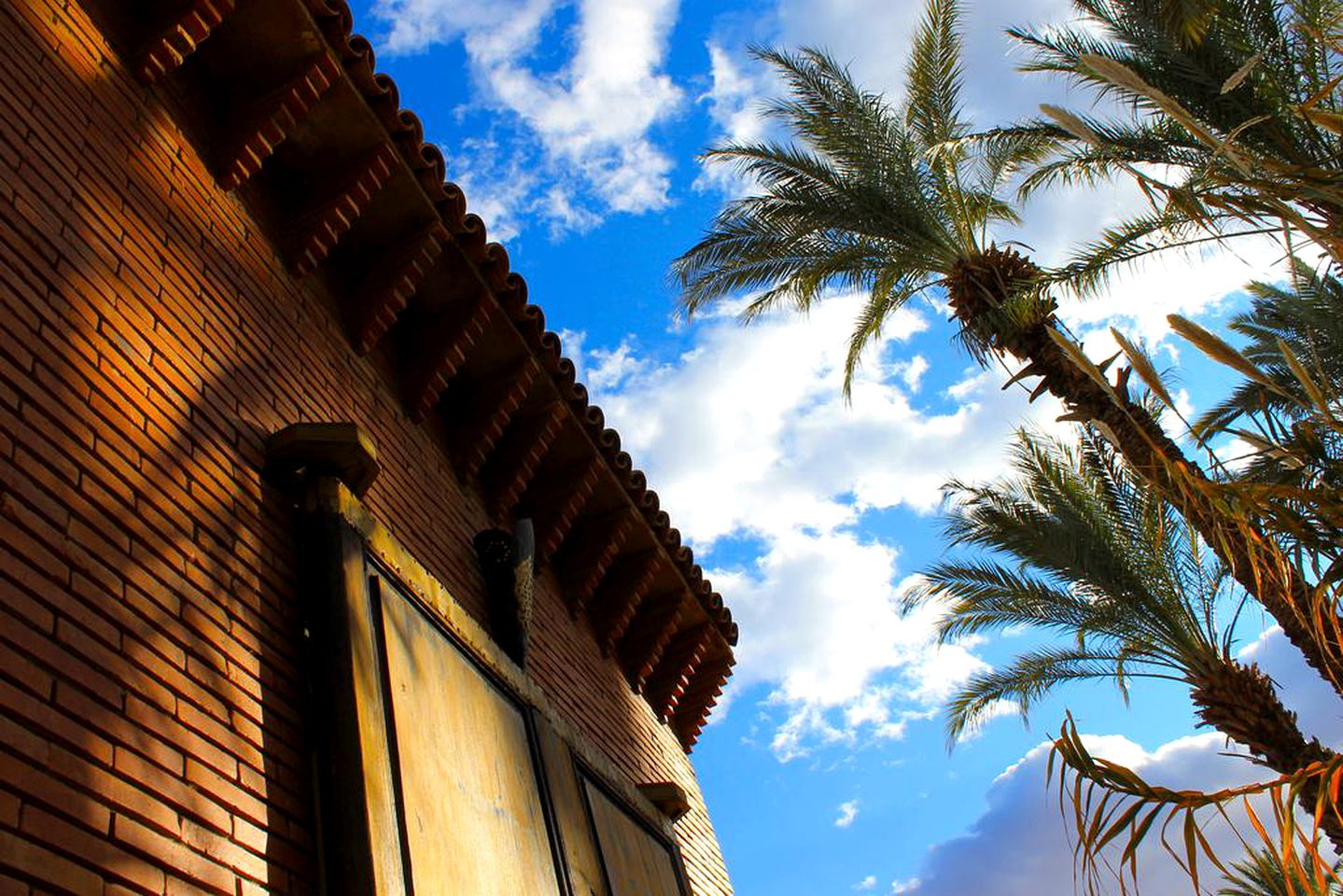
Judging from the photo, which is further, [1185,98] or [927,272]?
[927,272]

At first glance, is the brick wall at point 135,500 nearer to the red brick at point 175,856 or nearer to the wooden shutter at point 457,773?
the red brick at point 175,856

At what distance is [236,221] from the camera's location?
4723mm

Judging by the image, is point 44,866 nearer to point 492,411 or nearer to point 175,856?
point 175,856

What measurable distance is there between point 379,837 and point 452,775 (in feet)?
2.16

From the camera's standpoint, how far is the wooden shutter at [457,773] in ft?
12.0

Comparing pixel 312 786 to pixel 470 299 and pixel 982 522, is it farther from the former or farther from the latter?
pixel 982 522

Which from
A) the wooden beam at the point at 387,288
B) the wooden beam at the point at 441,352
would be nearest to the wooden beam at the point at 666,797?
the wooden beam at the point at 441,352

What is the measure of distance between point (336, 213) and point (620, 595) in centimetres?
310

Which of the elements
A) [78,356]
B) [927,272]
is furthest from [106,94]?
[927,272]

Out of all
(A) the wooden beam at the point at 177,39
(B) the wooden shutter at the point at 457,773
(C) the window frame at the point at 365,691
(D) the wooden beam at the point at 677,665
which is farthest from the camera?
(D) the wooden beam at the point at 677,665

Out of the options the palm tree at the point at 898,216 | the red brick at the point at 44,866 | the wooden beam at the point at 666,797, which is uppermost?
the palm tree at the point at 898,216

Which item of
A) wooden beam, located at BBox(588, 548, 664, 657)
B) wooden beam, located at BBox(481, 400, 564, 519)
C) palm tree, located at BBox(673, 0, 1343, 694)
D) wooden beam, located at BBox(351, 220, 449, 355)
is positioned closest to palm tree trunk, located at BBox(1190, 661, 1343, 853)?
palm tree, located at BBox(673, 0, 1343, 694)

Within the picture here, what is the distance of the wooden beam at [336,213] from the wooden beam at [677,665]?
12.8ft

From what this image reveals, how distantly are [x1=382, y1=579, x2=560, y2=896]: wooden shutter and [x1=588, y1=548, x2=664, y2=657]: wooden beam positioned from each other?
239 cm
